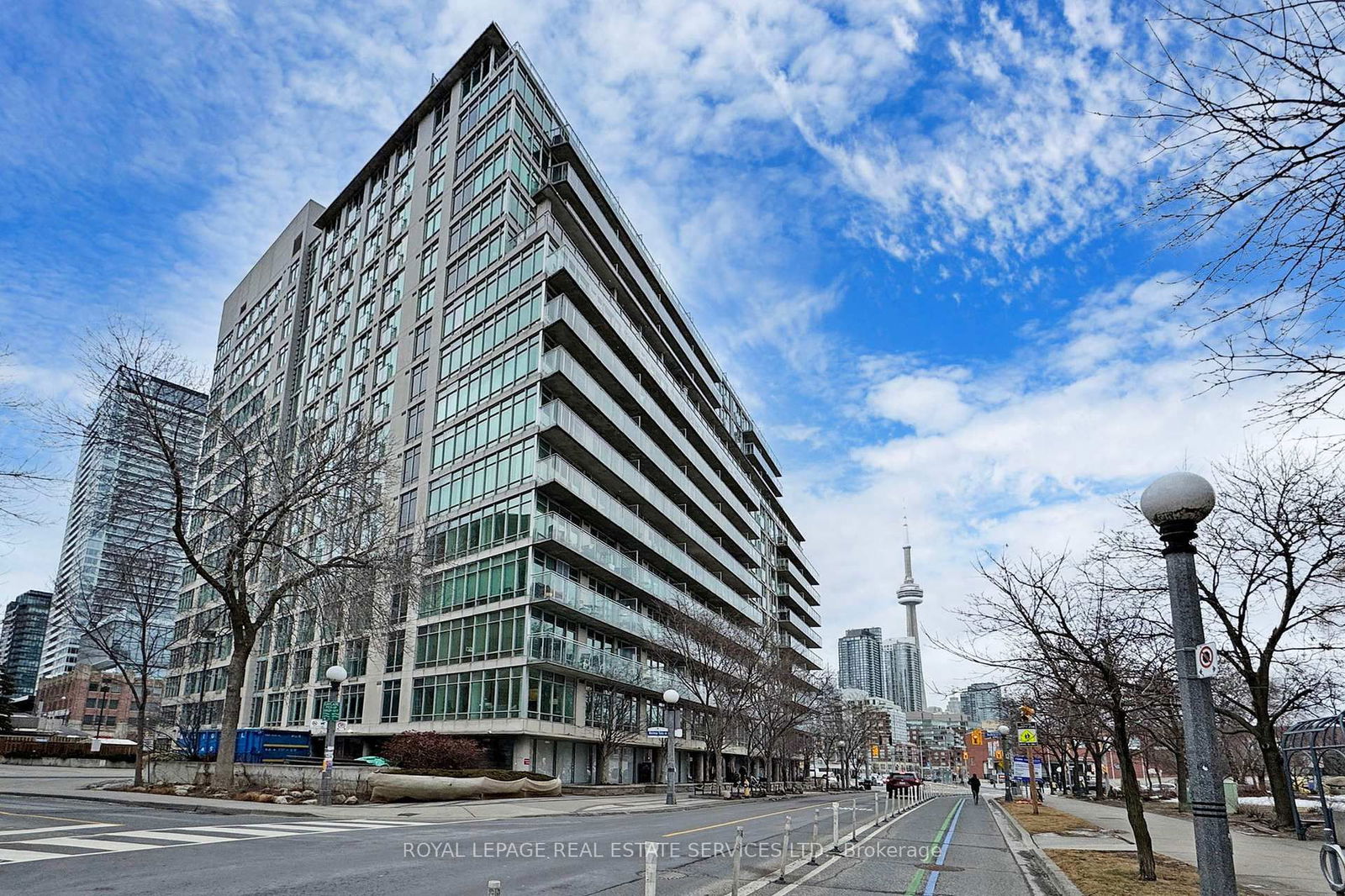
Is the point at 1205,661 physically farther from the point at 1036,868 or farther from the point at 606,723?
the point at 606,723

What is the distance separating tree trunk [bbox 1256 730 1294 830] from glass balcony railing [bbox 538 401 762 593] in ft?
98.6

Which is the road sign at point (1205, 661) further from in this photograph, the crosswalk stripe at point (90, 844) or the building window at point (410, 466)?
the building window at point (410, 466)

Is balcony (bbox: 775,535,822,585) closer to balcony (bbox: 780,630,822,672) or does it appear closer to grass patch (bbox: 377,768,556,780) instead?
balcony (bbox: 780,630,822,672)

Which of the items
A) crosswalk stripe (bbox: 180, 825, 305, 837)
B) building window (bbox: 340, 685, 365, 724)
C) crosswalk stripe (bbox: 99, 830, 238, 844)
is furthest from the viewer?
building window (bbox: 340, 685, 365, 724)

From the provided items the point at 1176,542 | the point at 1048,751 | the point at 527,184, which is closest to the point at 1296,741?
the point at 1176,542

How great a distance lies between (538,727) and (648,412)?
21.3m

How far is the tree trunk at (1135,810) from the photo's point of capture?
11608 mm

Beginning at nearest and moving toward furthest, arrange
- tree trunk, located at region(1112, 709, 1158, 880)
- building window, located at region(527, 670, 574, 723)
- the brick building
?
tree trunk, located at region(1112, 709, 1158, 880) → building window, located at region(527, 670, 574, 723) → the brick building

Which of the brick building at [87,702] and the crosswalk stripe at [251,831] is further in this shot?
the brick building at [87,702]

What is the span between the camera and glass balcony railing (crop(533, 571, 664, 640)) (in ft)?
134

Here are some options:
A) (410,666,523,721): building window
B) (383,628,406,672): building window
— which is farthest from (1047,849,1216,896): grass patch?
(383,628,406,672): building window

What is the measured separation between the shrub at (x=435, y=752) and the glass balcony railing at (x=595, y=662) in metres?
5.73

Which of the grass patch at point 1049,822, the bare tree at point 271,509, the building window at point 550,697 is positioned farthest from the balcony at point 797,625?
the bare tree at point 271,509

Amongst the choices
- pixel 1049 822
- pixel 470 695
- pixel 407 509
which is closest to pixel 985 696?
pixel 1049 822
